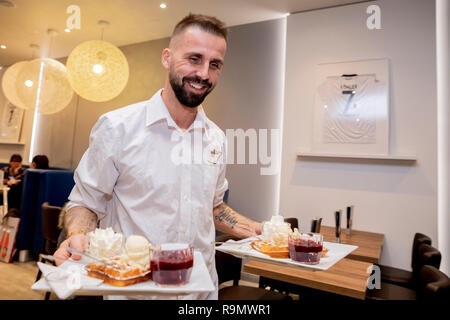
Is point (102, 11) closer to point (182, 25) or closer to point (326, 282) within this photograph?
point (182, 25)

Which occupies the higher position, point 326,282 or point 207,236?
point 207,236

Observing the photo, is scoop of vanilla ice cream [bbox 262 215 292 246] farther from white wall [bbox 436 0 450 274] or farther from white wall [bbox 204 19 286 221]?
white wall [bbox 204 19 286 221]

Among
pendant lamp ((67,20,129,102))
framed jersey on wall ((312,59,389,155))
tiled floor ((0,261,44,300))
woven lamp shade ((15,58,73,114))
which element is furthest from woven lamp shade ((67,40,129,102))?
framed jersey on wall ((312,59,389,155))

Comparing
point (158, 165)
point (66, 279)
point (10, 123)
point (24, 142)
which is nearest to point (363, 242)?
point (158, 165)

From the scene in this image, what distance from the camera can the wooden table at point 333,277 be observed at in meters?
1.57

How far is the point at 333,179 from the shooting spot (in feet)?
12.2

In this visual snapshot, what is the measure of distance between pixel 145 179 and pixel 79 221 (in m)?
0.27

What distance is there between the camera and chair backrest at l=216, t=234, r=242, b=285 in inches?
87.4

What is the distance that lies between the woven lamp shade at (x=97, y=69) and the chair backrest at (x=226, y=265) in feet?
8.94

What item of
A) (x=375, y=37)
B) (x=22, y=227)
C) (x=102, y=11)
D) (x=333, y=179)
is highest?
(x=102, y=11)
